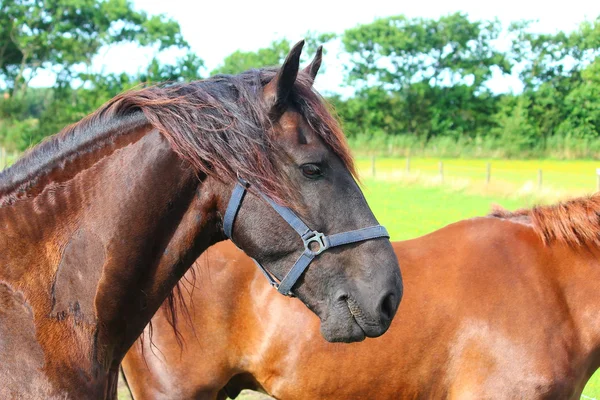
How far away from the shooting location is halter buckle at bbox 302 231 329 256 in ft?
5.81

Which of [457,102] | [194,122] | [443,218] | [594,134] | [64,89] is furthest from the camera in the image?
[457,102]

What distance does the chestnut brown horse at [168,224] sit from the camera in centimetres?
177

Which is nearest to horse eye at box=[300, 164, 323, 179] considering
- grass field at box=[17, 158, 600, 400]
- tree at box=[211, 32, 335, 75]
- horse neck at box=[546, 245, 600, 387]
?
horse neck at box=[546, 245, 600, 387]

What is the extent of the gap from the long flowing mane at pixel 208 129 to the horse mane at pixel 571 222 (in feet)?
6.77

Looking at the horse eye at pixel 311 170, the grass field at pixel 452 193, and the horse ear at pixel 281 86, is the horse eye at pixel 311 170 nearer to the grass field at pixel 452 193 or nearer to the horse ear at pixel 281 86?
the horse ear at pixel 281 86

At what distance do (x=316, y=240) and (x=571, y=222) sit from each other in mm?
2343

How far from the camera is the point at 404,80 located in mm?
47188

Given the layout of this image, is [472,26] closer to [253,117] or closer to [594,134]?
[594,134]

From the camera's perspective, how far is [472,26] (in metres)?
47.0

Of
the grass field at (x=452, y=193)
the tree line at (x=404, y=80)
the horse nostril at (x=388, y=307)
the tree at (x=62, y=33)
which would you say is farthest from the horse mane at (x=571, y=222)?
the tree at (x=62, y=33)

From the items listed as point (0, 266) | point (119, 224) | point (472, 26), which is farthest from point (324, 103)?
point (472, 26)

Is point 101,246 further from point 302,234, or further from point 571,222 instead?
point 571,222

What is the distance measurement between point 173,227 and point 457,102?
45.3m

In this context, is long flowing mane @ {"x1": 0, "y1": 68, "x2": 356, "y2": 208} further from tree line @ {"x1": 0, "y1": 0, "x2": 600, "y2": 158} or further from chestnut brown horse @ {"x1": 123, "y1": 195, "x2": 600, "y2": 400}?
tree line @ {"x1": 0, "y1": 0, "x2": 600, "y2": 158}
